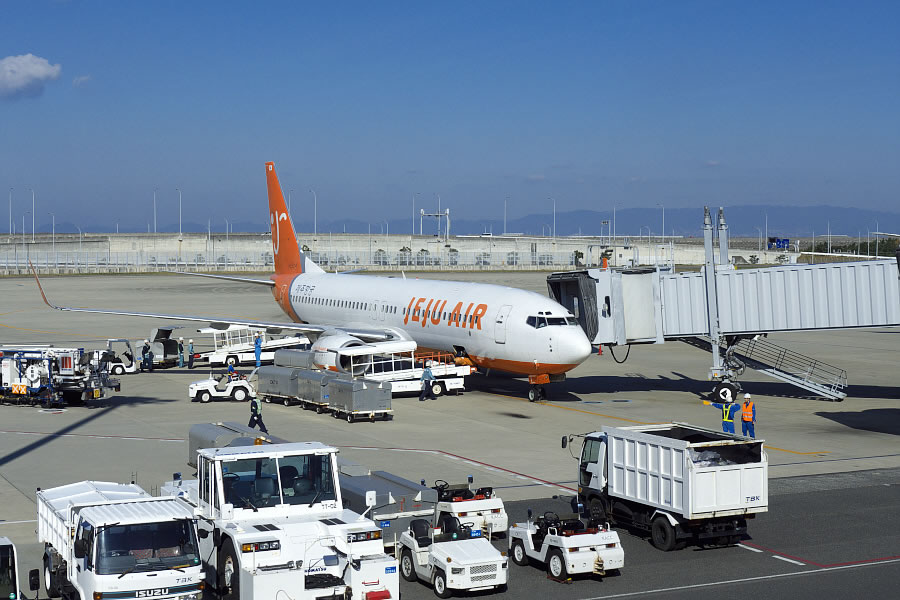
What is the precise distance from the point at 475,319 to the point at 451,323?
181 centimetres

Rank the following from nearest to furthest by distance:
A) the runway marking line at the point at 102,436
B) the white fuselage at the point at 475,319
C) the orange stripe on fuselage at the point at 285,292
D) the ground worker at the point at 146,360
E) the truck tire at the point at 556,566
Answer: the truck tire at the point at 556,566, the runway marking line at the point at 102,436, the white fuselage at the point at 475,319, the ground worker at the point at 146,360, the orange stripe on fuselage at the point at 285,292

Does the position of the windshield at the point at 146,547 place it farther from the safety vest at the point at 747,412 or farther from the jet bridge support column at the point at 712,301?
the jet bridge support column at the point at 712,301

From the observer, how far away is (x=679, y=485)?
62.5 feet

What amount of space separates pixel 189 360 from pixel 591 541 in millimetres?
38811

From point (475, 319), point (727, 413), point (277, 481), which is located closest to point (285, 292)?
point (475, 319)

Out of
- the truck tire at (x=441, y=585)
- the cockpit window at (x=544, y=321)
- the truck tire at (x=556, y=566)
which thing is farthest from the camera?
the cockpit window at (x=544, y=321)

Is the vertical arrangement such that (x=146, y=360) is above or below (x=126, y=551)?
above

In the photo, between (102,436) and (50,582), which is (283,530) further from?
(102,436)

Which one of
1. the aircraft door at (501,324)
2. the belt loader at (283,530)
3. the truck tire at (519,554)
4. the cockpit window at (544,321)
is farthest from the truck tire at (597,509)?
the aircraft door at (501,324)

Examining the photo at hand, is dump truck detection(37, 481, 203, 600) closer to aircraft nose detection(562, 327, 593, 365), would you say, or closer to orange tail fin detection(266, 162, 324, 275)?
aircraft nose detection(562, 327, 593, 365)

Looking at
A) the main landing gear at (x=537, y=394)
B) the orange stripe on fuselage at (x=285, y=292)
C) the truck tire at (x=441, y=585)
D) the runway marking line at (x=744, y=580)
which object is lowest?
the runway marking line at (x=744, y=580)

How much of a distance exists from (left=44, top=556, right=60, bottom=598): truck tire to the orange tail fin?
142ft

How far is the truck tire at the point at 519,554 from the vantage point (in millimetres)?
19094

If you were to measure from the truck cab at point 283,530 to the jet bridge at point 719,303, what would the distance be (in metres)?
25.3
